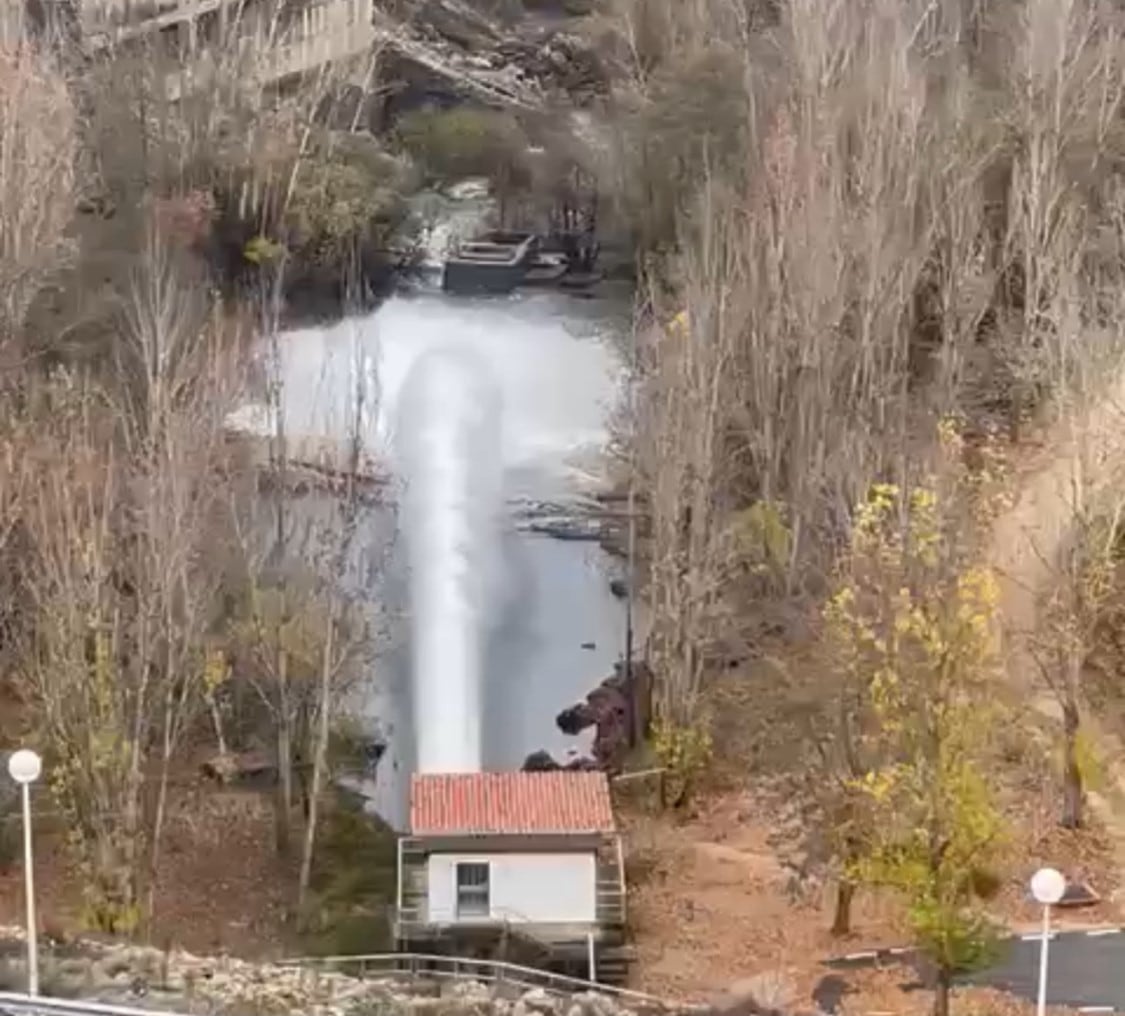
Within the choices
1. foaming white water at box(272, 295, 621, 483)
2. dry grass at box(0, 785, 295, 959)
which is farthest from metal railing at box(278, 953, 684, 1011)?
foaming white water at box(272, 295, 621, 483)

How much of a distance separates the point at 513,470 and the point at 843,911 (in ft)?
39.9

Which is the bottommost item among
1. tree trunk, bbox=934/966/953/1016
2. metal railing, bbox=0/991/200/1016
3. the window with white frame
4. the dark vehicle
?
tree trunk, bbox=934/966/953/1016

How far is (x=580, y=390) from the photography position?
32625 millimetres

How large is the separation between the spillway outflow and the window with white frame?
14.2 feet

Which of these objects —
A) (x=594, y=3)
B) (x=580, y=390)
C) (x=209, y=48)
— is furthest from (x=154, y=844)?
(x=594, y=3)

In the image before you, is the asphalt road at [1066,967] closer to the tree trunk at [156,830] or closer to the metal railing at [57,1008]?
the tree trunk at [156,830]

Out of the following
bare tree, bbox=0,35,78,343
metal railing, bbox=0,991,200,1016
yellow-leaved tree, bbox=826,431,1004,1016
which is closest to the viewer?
metal railing, bbox=0,991,200,1016

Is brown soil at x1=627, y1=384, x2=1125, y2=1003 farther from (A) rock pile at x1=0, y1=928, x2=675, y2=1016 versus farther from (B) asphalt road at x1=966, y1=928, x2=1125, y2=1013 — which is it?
(A) rock pile at x1=0, y1=928, x2=675, y2=1016

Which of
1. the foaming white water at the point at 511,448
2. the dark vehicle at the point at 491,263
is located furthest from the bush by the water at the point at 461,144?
the foaming white water at the point at 511,448

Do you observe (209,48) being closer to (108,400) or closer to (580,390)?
(580,390)

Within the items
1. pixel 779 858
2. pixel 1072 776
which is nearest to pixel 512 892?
pixel 779 858

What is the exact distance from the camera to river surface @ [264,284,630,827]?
78.9 ft

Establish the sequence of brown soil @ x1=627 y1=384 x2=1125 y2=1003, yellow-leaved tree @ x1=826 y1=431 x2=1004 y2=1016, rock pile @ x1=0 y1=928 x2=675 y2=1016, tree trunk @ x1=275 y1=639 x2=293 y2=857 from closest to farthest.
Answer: rock pile @ x1=0 y1=928 x2=675 y2=1016
yellow-leaved tree @ x1=826 y1=431 x2=1004 y2=1016
brown soil @ x1=627 y1=384 x2=1125 y2=1003
tree trunk @ x1=275 y1=639 x2=293 y2=857

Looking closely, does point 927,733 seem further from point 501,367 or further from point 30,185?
point 501,367
